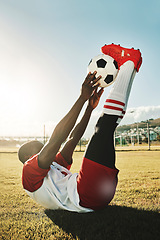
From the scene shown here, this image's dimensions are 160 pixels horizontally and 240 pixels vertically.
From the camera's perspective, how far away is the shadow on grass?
1.84 meters

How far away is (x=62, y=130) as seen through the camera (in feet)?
6.64

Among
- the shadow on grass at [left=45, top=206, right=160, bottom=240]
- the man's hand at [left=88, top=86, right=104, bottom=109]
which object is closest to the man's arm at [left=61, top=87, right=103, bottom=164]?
the man's hand at [left=88, top=86, right=104, bottom=109]

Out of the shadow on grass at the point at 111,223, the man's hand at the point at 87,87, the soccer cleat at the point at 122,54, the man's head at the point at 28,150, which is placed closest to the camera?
the shadow on grass at the point at 111,223

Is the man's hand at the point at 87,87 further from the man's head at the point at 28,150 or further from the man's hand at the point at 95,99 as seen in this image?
the man's head at the point at 28,150

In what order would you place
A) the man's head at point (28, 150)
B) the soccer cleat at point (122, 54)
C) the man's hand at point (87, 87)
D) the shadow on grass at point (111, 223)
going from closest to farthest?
the shadow on grass at point (111, 223) < the man's hand at point (87, 87) < the soccer cleat at point (122, 54) < the man's head at point (28, 150)

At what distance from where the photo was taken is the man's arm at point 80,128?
8.57ft

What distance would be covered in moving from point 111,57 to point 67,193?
177 cm

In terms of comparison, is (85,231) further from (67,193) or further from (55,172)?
(55,172)

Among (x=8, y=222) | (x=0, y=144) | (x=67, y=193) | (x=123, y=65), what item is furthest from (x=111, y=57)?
(x=0, y=144)

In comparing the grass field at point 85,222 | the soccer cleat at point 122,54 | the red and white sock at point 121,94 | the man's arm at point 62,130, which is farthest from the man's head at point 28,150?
the soccer cleat at point 122,54

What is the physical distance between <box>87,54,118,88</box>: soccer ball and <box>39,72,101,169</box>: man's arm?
49cm

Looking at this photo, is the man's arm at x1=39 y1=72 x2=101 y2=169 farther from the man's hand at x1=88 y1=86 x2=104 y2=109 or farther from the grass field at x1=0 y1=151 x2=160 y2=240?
the grass field at x1=0 y1=151 x2=160 y2=240

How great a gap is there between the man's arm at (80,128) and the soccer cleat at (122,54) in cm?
47

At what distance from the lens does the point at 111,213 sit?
243cm
